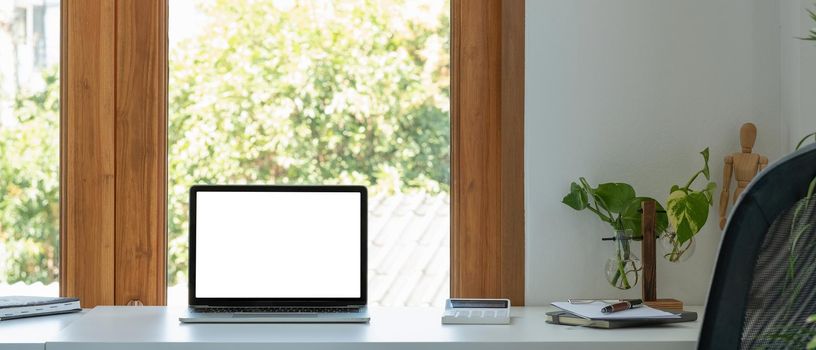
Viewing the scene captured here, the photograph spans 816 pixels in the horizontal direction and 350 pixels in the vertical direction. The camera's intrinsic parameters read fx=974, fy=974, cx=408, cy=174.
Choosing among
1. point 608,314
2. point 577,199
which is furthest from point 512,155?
point 608,314

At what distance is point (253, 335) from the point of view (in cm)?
190

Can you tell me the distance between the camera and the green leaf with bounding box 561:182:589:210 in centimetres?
227

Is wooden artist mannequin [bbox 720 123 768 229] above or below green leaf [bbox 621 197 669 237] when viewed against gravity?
above

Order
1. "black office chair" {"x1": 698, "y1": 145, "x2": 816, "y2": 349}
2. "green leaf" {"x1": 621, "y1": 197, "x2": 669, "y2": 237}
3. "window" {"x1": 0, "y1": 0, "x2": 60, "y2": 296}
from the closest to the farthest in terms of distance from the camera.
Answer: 1. "black office chair" {"x1": 698, "y1": 145, "x2": 816, "y2": 349}
2. "green leaf" {"x1": 621, "y1": 197, "x2": 669, "y2": 237}
3. "window" {"x1": 0, "y1": 0, "x2": 60, "y2": 296}

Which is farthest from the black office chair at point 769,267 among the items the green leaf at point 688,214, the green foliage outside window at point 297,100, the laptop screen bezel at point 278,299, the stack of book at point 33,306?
the stack of book at point 33,306

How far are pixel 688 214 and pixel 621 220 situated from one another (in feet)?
0.53

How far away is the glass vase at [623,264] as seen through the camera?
224 cm

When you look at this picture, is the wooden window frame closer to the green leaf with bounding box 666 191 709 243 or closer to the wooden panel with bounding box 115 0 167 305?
the wooden panel with bounding box 115 0 167 305

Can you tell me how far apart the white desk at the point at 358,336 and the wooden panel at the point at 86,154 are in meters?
0.27

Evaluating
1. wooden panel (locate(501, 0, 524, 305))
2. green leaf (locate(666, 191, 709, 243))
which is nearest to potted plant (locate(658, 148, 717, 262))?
green leaf (locate(666, 191, 709, 243))

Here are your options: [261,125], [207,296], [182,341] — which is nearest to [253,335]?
[182,341]

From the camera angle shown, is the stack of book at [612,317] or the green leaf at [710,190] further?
the green leaf at [710,190]

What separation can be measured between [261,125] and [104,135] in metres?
0.38

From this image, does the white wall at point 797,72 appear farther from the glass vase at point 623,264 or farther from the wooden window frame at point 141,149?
the wooden window frame at point 141,149
